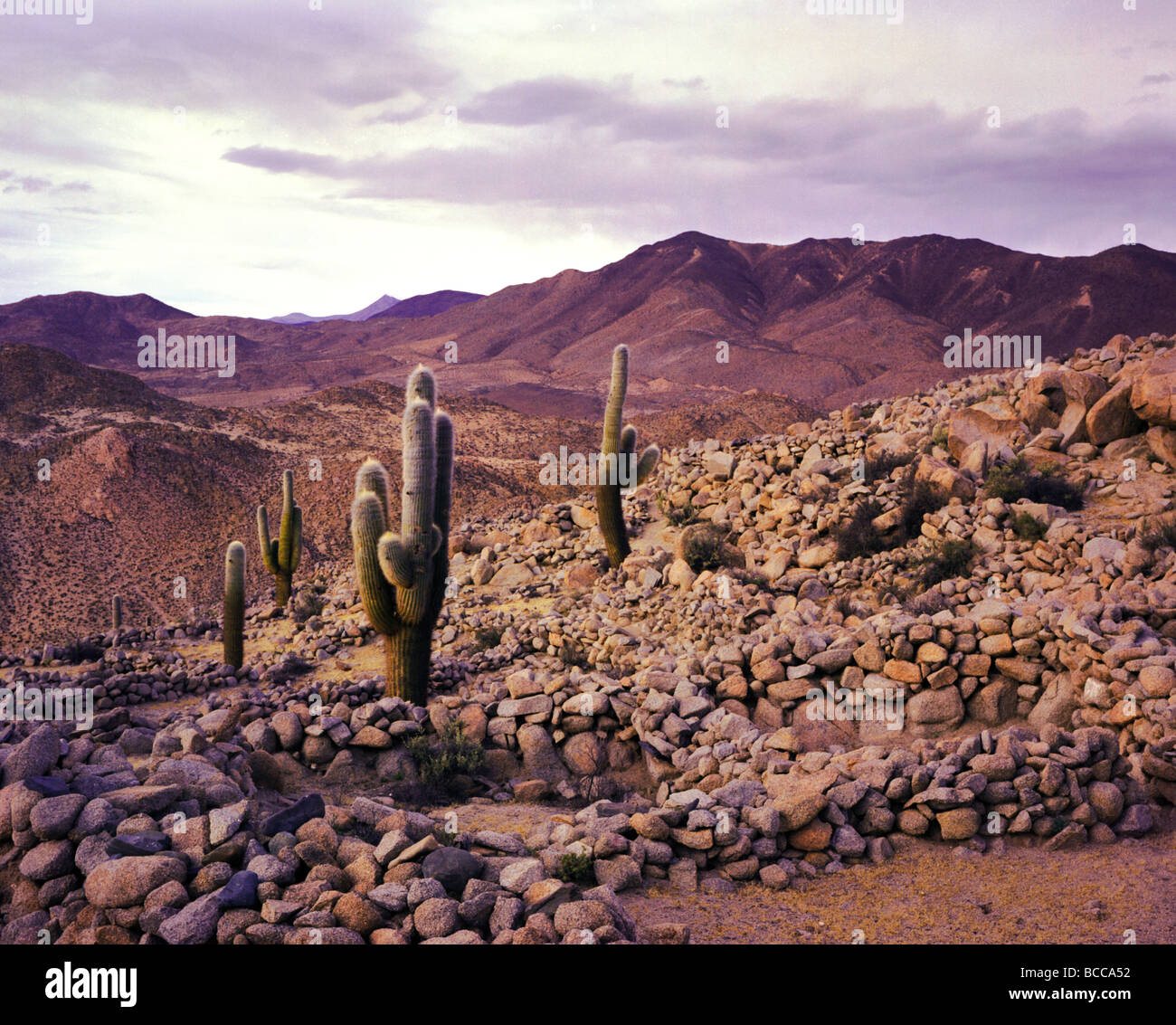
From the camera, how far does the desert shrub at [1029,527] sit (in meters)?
11.5

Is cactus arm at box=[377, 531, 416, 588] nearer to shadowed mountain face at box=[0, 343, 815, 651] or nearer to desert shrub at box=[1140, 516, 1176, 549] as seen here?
desert shrub at box=[1140, 516, 1176, 549]

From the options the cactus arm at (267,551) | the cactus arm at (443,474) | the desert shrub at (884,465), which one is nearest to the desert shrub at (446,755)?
the cactus arm at (443,474)

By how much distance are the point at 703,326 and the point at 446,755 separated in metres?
81.3

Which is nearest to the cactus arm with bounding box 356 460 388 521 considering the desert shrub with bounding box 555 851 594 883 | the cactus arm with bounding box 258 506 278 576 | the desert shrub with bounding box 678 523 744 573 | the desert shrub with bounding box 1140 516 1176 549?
the desert shrub with bounding box 678 523 744 573

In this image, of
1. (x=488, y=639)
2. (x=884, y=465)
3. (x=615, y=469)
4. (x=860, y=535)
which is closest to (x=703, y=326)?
(x=615, y=469)

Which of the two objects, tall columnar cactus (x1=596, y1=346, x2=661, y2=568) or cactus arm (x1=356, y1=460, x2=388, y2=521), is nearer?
cactus arm (x1=356, y1=460, x2=388, y2=521)

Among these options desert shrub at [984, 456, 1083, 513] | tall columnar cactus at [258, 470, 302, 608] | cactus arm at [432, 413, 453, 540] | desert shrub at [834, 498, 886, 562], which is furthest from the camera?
tall columnar cactus at [258, 470, 302, 608]

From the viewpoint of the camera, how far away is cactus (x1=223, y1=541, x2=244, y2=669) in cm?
1438

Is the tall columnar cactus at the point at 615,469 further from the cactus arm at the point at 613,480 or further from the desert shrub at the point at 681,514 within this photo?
the desert shrub at the point at 681,514

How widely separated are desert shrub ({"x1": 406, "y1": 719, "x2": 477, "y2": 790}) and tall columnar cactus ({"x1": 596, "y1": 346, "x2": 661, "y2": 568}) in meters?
7.61

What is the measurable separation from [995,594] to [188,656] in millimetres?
13165

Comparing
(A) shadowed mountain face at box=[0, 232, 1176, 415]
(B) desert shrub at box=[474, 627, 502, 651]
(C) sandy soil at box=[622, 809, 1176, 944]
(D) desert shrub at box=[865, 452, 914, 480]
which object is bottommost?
(C) sandy soil at box=[622, 809, 1176, 944]

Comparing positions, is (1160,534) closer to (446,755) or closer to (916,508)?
(916,508)
